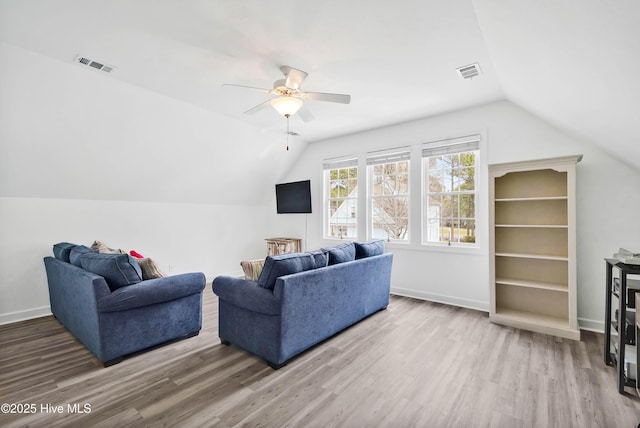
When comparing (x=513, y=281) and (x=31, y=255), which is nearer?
(x=513, y=281)

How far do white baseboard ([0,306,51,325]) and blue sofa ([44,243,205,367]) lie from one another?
941 mm

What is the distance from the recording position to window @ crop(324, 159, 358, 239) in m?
5.48

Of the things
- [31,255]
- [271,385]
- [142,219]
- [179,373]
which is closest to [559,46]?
[271,385]

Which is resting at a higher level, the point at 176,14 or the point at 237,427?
the point at 176,14

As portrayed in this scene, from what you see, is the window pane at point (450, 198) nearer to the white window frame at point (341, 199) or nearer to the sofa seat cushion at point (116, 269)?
the white window frame at point (341, 199)

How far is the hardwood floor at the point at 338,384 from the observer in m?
1.89

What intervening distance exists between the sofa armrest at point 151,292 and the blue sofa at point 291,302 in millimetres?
282

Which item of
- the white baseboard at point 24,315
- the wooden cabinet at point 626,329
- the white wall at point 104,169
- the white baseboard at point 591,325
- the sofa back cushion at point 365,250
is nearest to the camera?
the wooden cabinet at point 626,329

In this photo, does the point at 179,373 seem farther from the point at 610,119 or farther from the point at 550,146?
the point at 550,146

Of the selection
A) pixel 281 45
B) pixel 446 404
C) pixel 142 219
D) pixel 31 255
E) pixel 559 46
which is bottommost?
pixel 446 404

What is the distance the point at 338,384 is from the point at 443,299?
2626 mm

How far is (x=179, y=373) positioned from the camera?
A: 95.0 inches

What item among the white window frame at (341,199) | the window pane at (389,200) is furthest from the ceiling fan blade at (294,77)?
the white window frame at (341,199)

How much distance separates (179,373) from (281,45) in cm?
286
